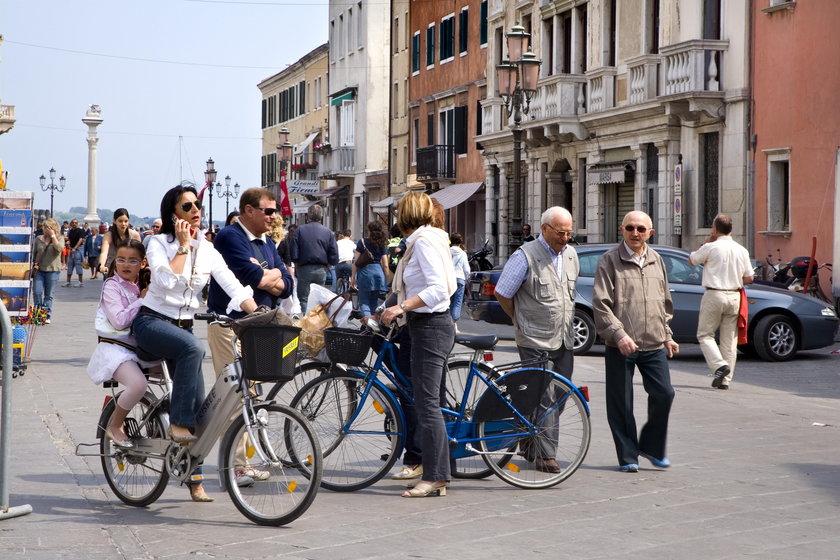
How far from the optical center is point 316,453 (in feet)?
23.0

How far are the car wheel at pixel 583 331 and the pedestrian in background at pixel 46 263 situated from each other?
28.1 feet

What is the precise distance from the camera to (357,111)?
60812mm

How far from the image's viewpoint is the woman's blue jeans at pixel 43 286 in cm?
2189

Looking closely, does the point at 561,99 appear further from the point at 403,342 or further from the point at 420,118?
the point at 403,342

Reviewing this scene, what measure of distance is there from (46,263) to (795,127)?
13658 millimetres

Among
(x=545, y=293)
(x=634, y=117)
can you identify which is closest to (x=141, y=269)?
(x=545, y=293)

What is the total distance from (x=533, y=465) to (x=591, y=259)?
10.3m

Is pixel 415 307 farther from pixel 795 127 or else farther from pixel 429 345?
pixel 795 127

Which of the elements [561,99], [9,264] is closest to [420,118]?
[561,99]

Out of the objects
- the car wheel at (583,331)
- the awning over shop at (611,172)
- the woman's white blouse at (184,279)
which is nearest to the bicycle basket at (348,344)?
the woman's white blouse at (184,279)

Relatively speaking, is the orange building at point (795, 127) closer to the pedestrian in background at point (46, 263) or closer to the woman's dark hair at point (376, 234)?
the woman's dark hair at point (376, 234)

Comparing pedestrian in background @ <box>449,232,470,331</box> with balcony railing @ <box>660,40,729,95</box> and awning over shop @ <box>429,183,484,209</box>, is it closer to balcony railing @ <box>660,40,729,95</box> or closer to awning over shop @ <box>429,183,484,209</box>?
balcony railing @ <box>660,40,729,95</box>

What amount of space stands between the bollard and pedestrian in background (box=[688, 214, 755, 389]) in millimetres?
8882

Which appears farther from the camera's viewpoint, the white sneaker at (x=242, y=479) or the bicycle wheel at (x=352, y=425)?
the bicycle wheel at (x=352, y=425)
